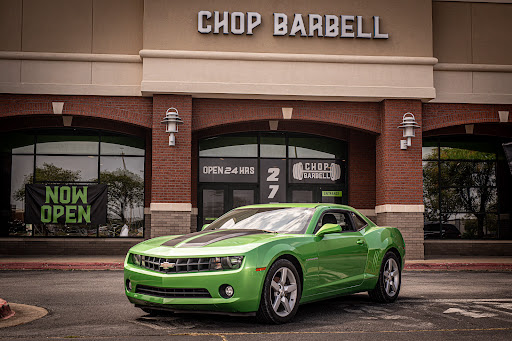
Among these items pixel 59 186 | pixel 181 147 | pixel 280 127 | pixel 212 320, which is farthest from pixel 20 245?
pixel 212 320

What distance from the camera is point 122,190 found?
65.4 ft

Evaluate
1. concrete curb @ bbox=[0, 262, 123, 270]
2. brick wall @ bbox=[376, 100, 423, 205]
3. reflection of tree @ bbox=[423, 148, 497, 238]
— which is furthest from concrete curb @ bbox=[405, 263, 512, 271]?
concrete curb @ bbox=[0, 262, 123, 270]

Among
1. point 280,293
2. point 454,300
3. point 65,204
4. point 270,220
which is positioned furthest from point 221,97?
point 280,293

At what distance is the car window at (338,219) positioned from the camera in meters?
8.30

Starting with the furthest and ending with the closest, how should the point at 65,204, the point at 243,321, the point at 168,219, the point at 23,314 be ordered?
the point at 65,204
the point at 168,219
the point at 23,314
the point at 243,321

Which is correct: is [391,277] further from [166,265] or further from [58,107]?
[58,107]

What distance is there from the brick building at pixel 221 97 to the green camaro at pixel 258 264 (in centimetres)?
965

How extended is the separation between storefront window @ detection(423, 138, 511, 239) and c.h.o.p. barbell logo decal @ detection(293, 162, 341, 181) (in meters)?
2.91

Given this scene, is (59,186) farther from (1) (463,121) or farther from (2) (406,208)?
(1) (463,121)

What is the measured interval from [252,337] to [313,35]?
13.6 m

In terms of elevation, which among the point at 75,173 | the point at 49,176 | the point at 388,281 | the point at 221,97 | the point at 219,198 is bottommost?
the point at 388,281

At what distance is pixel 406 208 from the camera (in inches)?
720

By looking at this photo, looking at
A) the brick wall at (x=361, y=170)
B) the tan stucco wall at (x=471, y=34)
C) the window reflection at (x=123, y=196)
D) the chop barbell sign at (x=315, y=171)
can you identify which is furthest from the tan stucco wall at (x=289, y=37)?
the window reflection at (x=123, y=196)

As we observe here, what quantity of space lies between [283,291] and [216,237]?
1.00 metres
